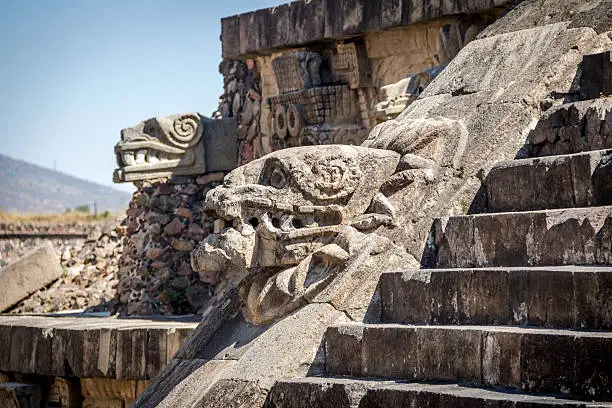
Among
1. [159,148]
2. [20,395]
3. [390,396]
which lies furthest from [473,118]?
[159,148]

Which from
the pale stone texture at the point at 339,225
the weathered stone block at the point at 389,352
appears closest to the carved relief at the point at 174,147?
the pale stone texture at the point at 339,225

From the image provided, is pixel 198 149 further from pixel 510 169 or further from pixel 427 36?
pixel 510 169

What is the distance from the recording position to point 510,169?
20.6 feet

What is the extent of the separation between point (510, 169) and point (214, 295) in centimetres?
784

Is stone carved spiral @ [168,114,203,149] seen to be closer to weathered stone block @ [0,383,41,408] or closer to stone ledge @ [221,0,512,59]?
stone ledge @ [221,0,512,59]

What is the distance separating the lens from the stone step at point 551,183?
19.3ft

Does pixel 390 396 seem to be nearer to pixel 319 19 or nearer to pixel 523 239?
pixel 523 239

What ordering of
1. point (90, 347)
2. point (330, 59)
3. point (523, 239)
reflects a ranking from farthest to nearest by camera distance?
1. point (330, 59)
2. point (90, 347)
3. point (523, 239)

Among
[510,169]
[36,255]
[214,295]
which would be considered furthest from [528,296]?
[36,255]

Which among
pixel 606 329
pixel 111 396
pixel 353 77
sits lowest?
pixel 111 396

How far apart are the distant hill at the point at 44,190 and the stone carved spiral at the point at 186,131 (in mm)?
124514

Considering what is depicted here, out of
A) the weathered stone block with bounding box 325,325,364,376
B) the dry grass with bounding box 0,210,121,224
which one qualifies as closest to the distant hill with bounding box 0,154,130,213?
the dry grass with bounding box 0,210,121,224

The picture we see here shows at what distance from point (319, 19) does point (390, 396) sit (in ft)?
25.1

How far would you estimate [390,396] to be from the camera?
17.6 feet
